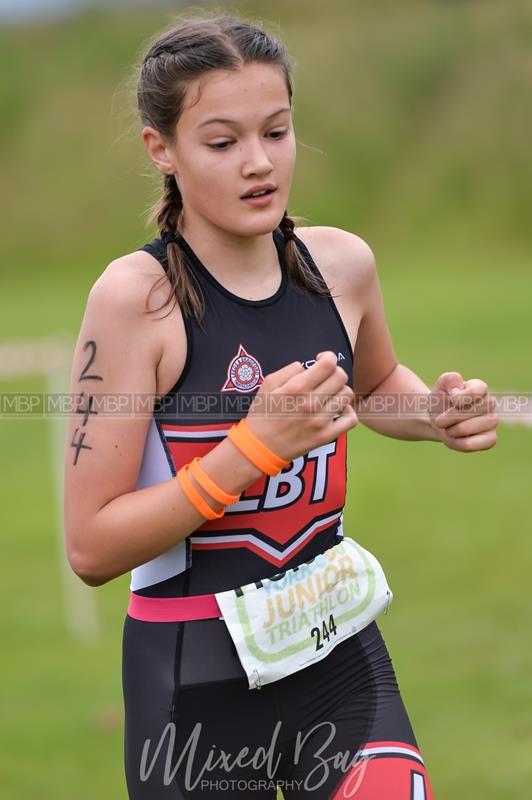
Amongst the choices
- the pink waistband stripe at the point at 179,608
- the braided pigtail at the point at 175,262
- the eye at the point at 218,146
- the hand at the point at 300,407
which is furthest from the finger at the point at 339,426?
the eye at the point at 218,146

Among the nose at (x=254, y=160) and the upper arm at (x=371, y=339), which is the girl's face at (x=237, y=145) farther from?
the upper arm at (x=371, y=339)

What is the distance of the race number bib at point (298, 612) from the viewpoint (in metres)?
2.29

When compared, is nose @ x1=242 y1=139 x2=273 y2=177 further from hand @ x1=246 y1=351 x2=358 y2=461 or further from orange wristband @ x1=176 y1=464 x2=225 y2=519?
orange wristband @ x1=176 y1=464 x2=225 y2=519

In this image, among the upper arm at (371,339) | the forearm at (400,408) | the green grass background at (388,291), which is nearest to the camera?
the upper arm at (371,339)

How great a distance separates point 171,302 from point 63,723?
3.77m

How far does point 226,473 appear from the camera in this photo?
212cm

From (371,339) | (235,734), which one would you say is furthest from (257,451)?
(371,339)

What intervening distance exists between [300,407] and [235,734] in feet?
2.34

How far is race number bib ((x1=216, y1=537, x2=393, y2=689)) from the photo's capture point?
2295 mm

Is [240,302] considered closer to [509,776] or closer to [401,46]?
[509,776]

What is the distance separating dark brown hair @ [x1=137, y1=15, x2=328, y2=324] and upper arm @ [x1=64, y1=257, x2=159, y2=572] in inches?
3.6

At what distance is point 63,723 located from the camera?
5.52 m

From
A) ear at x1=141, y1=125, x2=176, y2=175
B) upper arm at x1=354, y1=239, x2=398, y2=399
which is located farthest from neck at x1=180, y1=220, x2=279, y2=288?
upper arm at x1=354, y1=239, x2=398, y2=399

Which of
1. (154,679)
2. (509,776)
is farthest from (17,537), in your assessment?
(154,679)
